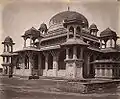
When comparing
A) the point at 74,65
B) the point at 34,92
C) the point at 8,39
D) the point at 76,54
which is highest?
the point at 8,39

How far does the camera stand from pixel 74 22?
2785 mm

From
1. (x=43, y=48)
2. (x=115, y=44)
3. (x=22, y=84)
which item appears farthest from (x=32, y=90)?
(x=43, y=48)

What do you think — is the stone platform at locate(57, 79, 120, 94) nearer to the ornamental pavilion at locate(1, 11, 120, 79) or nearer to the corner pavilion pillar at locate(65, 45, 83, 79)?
the ornamental pavilion at locate(1, 11, 120, 79)

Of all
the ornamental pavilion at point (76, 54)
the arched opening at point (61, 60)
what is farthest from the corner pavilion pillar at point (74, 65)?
the arched opening at point (61, 60)

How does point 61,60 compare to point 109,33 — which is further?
point 61,60

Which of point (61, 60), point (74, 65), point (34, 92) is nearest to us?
point (34, 92)

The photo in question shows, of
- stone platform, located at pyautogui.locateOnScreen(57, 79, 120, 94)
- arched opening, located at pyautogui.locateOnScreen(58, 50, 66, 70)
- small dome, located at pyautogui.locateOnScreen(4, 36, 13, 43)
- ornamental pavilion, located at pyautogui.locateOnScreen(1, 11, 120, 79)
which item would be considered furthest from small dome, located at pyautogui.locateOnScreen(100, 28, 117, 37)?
small dome, located at pyautogui.locateOnScreen(4, 36, 13, 43)

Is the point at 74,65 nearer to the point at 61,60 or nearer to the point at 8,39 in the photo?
the point at 61,60

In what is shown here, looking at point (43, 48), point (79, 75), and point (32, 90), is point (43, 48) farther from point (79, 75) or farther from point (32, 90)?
point (32, 90)

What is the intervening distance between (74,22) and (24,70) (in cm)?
90

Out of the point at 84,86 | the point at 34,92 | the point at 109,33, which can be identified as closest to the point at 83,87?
the point at 84,86

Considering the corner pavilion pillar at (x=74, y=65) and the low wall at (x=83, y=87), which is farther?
the corner pavilion pillar at (x=74, y=65)

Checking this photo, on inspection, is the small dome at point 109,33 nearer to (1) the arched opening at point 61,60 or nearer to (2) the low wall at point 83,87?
(2) the low wall at point 83,87

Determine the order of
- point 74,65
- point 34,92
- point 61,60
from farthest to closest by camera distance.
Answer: point 61,60 → point 74,65 → point 34,92
